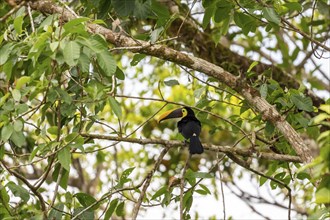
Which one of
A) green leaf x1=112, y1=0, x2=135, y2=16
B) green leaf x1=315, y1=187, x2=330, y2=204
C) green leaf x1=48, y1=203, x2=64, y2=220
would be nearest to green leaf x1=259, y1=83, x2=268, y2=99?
green leaf x1=112, y1=0, x2=135, y2=16

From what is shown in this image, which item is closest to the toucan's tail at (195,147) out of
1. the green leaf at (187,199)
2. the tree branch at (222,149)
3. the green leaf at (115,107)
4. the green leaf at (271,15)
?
the tree branch at (222,149)

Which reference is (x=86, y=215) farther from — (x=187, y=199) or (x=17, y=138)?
(x=17, y=138)

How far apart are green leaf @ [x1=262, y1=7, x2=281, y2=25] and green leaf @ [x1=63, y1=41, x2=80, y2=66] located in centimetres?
106

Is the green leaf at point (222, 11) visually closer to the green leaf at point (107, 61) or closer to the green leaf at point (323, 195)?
the green leaf at point (107, 61)

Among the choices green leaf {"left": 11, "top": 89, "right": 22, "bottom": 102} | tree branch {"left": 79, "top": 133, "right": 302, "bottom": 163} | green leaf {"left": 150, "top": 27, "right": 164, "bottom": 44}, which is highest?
green leaf {"left": 150, "top": 27, "right": 164, "bottom": 44}

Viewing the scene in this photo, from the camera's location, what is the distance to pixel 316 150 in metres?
5.96

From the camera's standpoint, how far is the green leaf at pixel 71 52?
2.55 metres

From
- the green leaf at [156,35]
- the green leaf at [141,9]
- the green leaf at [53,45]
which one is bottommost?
the green leaf at [53,45]

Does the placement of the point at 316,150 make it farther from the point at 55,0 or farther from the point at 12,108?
the point at 12,108

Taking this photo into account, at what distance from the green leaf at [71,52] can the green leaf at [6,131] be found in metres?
0.41

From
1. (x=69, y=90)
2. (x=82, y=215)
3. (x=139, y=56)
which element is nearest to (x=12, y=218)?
(x=82, y=215)

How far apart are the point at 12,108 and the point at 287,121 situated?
149cm

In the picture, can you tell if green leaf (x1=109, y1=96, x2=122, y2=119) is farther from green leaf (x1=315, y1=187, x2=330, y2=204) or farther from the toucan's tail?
green leaf (x1=315, y1=187, x2=330, y2=204)

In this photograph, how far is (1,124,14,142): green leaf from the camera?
107 inches
